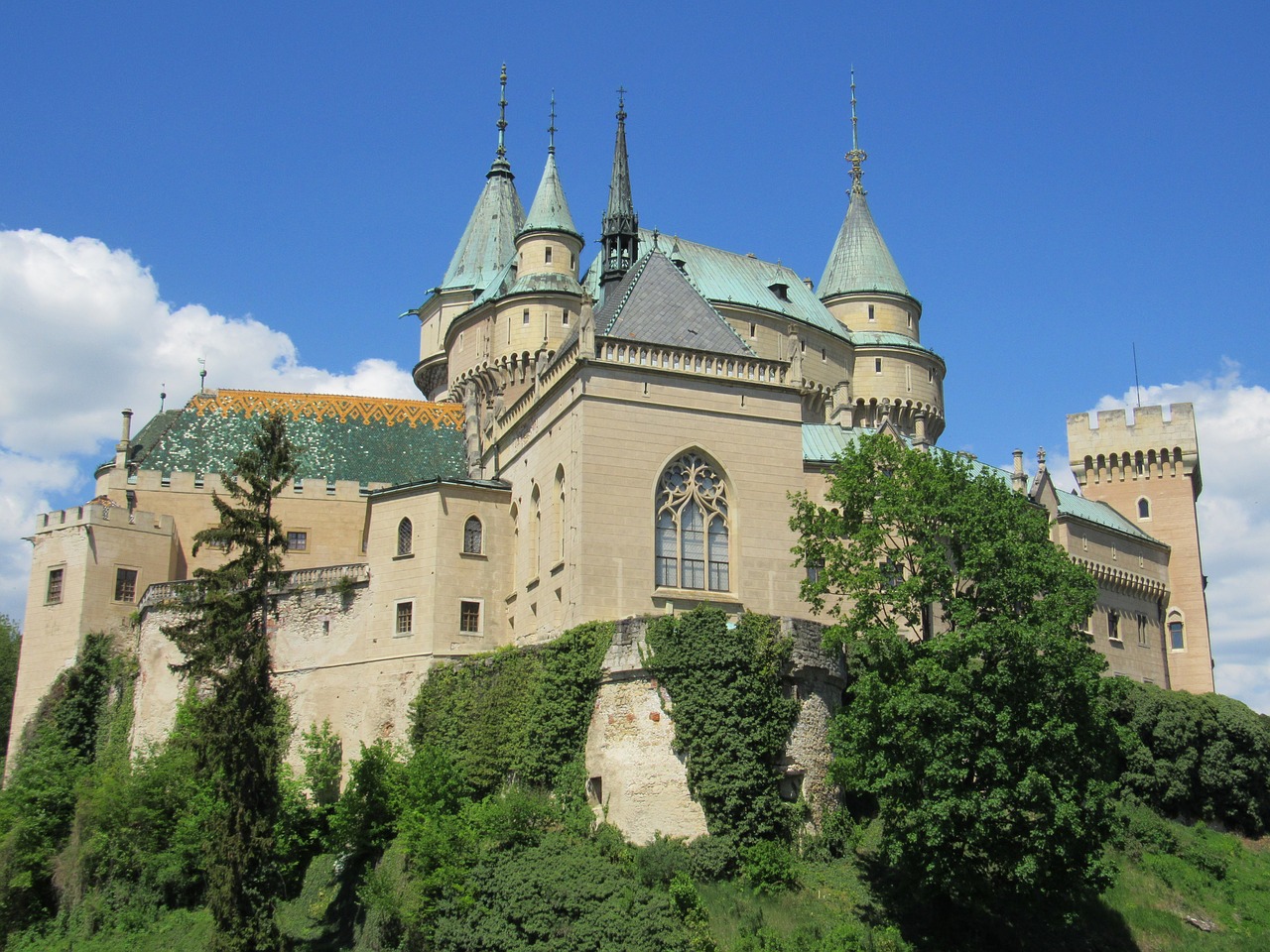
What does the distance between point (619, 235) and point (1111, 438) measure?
96.2 ft

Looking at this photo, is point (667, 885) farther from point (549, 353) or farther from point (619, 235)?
point (619, 235)

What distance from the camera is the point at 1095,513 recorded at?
66500mm

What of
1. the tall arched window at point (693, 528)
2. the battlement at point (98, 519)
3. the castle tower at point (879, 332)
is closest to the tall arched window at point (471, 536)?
the tall arched window at point (693, 528)

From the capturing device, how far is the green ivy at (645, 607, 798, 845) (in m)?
36.4

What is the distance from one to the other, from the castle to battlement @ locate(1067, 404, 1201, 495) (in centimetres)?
14

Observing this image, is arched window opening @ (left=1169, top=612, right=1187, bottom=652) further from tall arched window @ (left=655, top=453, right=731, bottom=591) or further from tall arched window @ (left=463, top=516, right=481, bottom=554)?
tall arched window @ (left=463, top=516, right=481, bottom=554)

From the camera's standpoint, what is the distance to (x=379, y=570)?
4712cm

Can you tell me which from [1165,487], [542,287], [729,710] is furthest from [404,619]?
[1165,487]

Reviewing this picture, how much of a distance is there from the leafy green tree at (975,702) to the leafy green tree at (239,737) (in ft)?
47.2

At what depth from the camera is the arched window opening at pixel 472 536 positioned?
155ft

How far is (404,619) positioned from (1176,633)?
130 ft

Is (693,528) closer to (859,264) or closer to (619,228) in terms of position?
(619,228)

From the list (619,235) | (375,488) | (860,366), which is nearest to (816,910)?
(375,488)

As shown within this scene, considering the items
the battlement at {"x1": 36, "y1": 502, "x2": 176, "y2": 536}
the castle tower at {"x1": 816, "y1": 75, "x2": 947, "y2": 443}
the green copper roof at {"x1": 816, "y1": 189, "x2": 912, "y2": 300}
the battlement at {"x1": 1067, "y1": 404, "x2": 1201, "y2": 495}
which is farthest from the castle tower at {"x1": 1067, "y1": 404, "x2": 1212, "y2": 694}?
the battlement at {"x1": 36, "y1": 502, "x2": 176, "y2": 536}
